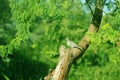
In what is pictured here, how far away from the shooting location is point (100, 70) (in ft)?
69.9

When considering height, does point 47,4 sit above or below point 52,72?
above

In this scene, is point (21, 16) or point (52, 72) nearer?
point (52, 72)

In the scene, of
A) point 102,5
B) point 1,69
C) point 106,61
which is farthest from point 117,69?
point 102,5

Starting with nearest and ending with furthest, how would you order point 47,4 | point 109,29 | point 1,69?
point 109,29 < point 47,4 < point 1,69

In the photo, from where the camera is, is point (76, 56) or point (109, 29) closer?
point (109, 29)

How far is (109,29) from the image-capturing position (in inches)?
411

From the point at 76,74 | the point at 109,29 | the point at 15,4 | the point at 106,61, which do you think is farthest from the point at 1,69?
the point at 109,29

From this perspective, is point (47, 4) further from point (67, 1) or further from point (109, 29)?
point (109, 29)

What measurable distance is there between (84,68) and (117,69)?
1580 mm

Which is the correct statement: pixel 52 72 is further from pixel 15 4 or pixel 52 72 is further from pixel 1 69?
pixel 1 69

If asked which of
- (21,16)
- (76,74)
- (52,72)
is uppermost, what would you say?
(21,16)

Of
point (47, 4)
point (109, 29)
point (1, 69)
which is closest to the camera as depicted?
point (109, 29)

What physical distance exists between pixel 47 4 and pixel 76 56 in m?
1.45

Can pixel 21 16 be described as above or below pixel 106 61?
above
